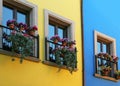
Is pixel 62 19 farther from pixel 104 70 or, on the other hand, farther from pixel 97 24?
pixel 104 70

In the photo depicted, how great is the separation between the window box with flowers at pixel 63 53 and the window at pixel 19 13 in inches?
25.9

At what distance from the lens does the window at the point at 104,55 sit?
15742 mm

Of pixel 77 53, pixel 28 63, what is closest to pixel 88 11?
pixel 77 53

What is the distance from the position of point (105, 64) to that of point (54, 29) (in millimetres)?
2744

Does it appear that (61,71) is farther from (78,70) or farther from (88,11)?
(88,11)

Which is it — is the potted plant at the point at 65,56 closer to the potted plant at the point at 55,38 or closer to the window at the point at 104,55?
the potted plant at the point at 55,38

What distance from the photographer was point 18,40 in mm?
12281

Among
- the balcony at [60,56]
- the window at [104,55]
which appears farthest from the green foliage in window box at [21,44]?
the window at [104,55]

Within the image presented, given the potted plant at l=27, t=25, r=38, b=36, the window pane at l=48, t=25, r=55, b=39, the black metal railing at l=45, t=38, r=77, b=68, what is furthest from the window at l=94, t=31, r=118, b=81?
the potted plant at l=27, t=25, r=38, b=36

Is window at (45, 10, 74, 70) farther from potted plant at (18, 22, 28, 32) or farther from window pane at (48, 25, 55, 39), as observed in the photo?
potted plant at (18, 22, 28, 32)

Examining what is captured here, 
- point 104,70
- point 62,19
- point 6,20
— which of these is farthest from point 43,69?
point 104,70

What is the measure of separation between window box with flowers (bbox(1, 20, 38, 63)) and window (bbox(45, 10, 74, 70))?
3.63 ft

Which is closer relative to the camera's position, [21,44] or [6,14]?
[21,44]

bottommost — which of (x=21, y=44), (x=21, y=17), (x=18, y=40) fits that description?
(x=21, y=44)
